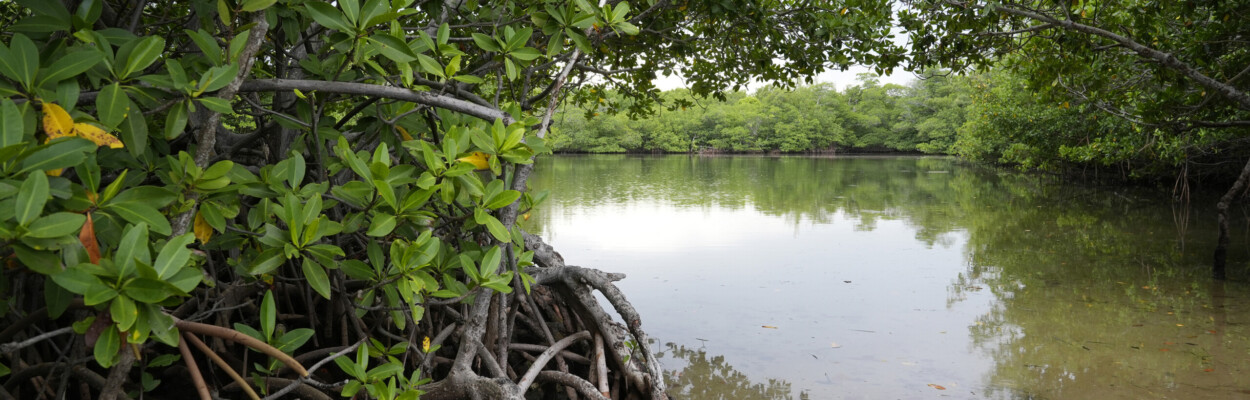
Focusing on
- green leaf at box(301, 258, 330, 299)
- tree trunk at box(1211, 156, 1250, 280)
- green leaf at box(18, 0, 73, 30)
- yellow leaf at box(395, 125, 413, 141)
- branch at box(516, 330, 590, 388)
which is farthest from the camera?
tree trunk at box(1211, 156, 1250, 280)

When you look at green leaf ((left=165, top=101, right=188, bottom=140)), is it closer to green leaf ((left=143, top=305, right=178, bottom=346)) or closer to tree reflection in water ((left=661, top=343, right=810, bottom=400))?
green leaf ((left=143, top=305, right=178, bottom=346))

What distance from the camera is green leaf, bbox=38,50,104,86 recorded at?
4.38 ft

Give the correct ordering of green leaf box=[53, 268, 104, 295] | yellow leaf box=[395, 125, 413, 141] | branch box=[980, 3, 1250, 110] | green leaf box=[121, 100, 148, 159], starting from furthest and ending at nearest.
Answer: branch box=[980, 3, 1250, 110] → yellow leaf box=[395, 125, 413, 141] → green leaf box=[121, 100, 148, 159] → green leaf box=[53, 268, 104, 295]

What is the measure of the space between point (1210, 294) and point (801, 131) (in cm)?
5748

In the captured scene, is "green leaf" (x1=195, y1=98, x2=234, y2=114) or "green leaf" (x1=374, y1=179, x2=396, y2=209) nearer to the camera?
"green leaf" (x1=195, y1=98, x2=234, y2=114)

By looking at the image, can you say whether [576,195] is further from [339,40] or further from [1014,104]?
[339,40]

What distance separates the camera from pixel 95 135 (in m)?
1.36

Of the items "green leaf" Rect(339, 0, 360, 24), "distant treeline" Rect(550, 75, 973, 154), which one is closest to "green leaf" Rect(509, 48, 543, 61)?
"green leaf" Rect(339, 0, 360, 24)

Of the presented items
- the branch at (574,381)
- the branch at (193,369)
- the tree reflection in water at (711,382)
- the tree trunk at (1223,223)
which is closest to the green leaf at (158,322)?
the branch at (193,369)

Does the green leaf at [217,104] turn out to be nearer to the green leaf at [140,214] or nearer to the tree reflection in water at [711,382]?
the green leaf at [140,214]

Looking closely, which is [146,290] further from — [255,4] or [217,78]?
[255,4]

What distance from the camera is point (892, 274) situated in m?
7.32

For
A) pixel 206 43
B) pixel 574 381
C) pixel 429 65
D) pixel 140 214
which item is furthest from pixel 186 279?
pixel 574 381

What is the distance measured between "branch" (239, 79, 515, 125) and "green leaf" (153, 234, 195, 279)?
1.89ft
